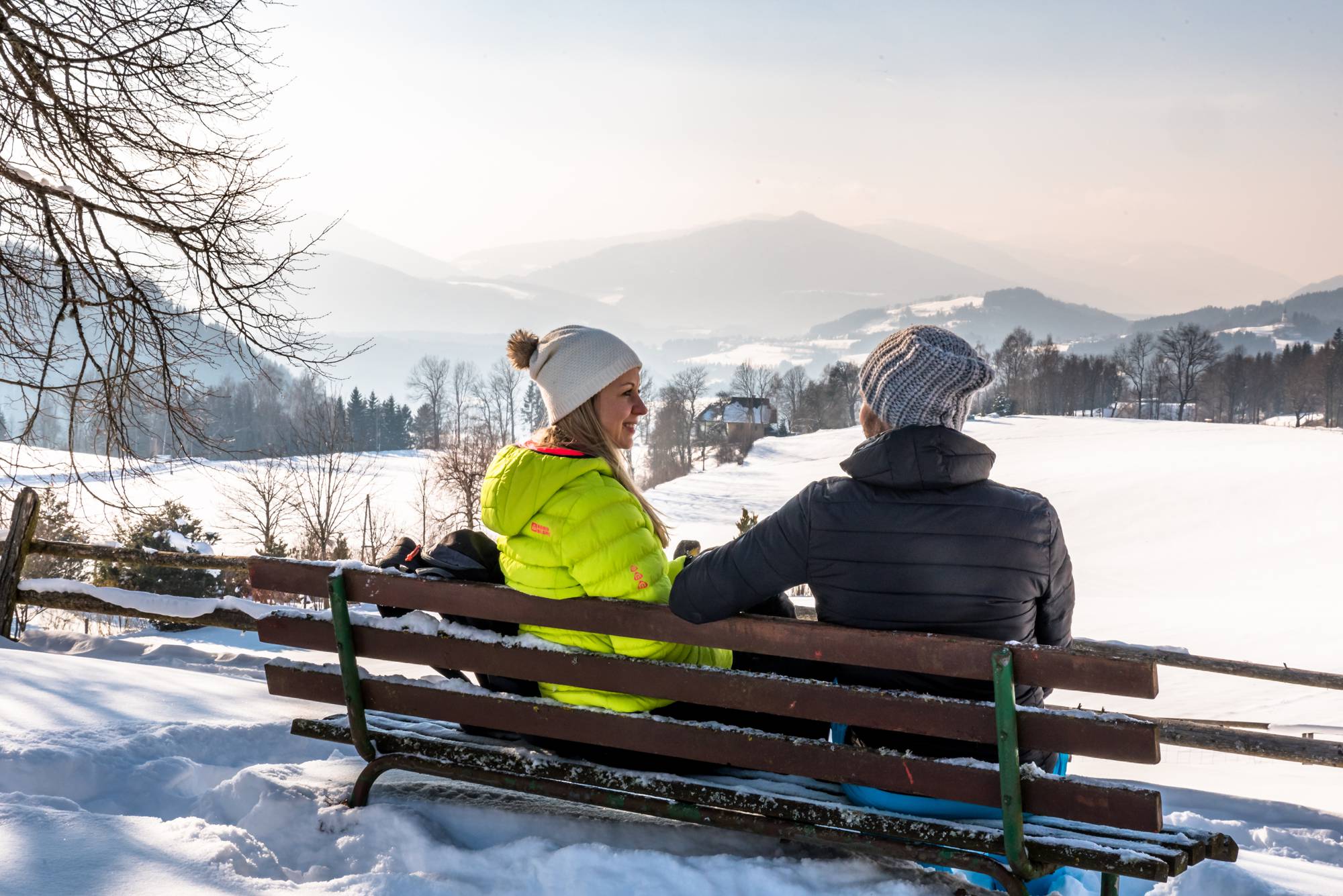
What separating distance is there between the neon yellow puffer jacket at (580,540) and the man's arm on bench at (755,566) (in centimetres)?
30

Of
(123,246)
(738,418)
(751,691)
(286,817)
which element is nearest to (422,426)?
(738,418)

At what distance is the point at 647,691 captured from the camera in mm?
3115

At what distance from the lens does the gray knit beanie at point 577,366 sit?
3.53 m

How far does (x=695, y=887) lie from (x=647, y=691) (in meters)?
0.60

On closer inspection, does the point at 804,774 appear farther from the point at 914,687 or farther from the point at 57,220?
the point at 57,220

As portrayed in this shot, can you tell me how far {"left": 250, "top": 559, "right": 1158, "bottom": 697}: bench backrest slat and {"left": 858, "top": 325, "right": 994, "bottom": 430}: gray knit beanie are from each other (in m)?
0.66

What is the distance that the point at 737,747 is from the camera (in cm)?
310

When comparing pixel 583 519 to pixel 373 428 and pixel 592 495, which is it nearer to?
pixel 592 495

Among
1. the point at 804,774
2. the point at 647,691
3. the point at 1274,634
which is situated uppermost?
the point at 647,691

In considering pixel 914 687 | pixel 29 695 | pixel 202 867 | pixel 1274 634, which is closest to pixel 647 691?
pixel 914 687

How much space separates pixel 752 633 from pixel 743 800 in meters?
0.55

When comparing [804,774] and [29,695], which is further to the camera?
[29,695]

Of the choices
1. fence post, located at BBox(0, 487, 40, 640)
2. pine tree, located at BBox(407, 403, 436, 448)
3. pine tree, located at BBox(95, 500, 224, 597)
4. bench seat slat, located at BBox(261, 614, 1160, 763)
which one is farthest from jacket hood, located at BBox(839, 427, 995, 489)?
pine tree, located at BBox(407, 403, 436, 448)

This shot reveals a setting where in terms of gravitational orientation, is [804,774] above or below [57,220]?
below
